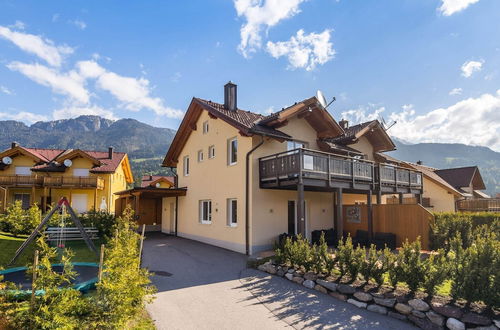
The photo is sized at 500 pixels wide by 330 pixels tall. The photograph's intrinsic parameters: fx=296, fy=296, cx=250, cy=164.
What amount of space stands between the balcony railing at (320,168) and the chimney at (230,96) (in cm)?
485

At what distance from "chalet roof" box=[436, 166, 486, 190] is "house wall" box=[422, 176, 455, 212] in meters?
6.47

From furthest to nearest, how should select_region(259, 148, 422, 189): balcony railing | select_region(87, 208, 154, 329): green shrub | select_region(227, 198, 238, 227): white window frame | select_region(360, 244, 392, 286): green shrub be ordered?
1. select_region(227, 198, 238, 227): white window frame
2. select_region(259, 148, 422, 189): balcony railing
3. select_region(360, 244, 392, 286): green shrub
4. select_region(87, 208, 154, 329): green shrub

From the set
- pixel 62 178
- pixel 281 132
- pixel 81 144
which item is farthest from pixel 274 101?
pixel 81 144

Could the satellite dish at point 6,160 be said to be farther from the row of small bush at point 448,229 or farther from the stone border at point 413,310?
the row of small bush at point 448,229

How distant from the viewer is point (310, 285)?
9.09 m

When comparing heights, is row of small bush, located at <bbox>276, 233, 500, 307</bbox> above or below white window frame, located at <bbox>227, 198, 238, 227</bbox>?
below

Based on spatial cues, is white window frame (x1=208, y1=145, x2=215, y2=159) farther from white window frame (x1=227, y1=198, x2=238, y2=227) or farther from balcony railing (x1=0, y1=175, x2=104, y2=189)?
balcony railing (x1=0, y1=175, x2=104, y2=189)

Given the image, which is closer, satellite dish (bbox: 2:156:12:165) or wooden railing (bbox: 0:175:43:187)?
wooden railing (bbox: 0:175:43:187)

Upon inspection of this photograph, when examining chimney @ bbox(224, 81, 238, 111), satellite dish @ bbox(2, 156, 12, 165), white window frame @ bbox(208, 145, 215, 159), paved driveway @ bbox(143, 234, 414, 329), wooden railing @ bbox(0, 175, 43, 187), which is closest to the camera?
paved driveway @ bbox(143, 234, 414, 329)

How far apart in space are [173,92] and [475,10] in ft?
53.5

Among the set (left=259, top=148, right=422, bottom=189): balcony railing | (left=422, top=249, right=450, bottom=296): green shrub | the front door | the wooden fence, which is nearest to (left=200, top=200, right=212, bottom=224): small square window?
the front door

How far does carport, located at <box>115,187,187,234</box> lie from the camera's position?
71.7 feet

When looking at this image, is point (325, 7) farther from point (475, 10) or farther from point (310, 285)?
point (310, 285)

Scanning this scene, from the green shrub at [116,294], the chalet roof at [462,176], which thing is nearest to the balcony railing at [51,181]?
the green shrub at [116,294]
